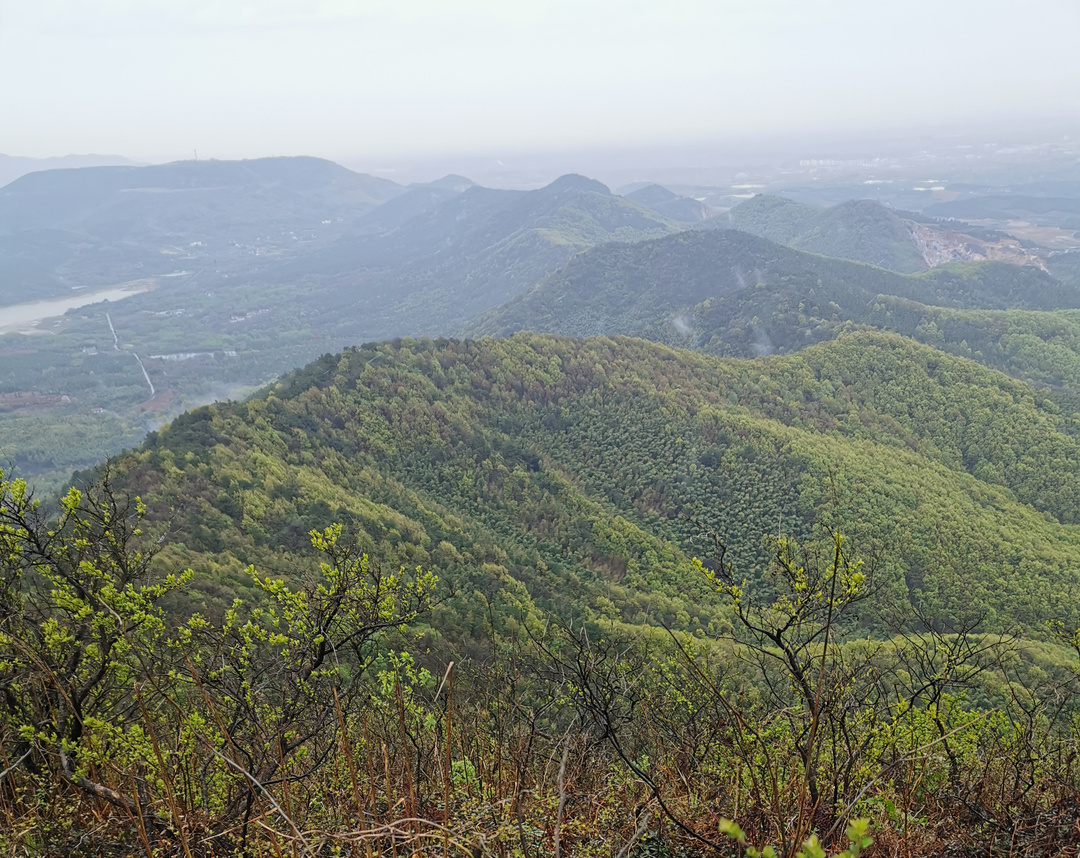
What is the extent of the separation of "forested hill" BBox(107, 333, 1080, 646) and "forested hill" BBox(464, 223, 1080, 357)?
39.8 m

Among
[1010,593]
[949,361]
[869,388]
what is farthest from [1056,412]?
[1010,593]

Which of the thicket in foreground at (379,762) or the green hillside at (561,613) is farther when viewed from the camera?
the green hillside at (561,613)

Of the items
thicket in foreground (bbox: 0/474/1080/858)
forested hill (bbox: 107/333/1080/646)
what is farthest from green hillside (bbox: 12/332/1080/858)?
forested hill (bbox: 107/333/1080/646)

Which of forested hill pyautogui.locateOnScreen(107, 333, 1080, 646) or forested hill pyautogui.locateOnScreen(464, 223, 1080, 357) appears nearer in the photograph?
forested hill pyautogui.locateOnScreen(107, 333, 1080, 646)

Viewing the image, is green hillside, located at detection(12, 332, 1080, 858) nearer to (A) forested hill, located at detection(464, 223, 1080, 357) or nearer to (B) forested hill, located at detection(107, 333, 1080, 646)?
(B) forested hill, located at detection(107, 333, 1080, 646)

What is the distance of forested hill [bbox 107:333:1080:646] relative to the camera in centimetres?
3603

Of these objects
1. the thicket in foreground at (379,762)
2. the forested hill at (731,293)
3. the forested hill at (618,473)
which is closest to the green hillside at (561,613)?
the thicket in foreground at (379,762)

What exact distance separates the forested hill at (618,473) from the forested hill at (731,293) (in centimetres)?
3983

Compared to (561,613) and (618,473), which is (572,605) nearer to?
(561,613)

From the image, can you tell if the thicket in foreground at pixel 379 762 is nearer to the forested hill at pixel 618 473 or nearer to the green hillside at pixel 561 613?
the green hillside at pixel 561 613

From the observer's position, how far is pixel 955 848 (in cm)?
434

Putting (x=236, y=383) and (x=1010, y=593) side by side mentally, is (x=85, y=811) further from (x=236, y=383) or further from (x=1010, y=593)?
(x=236, y=383)

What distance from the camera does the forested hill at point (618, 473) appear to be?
1419 inches

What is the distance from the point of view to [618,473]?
57.1 meters
